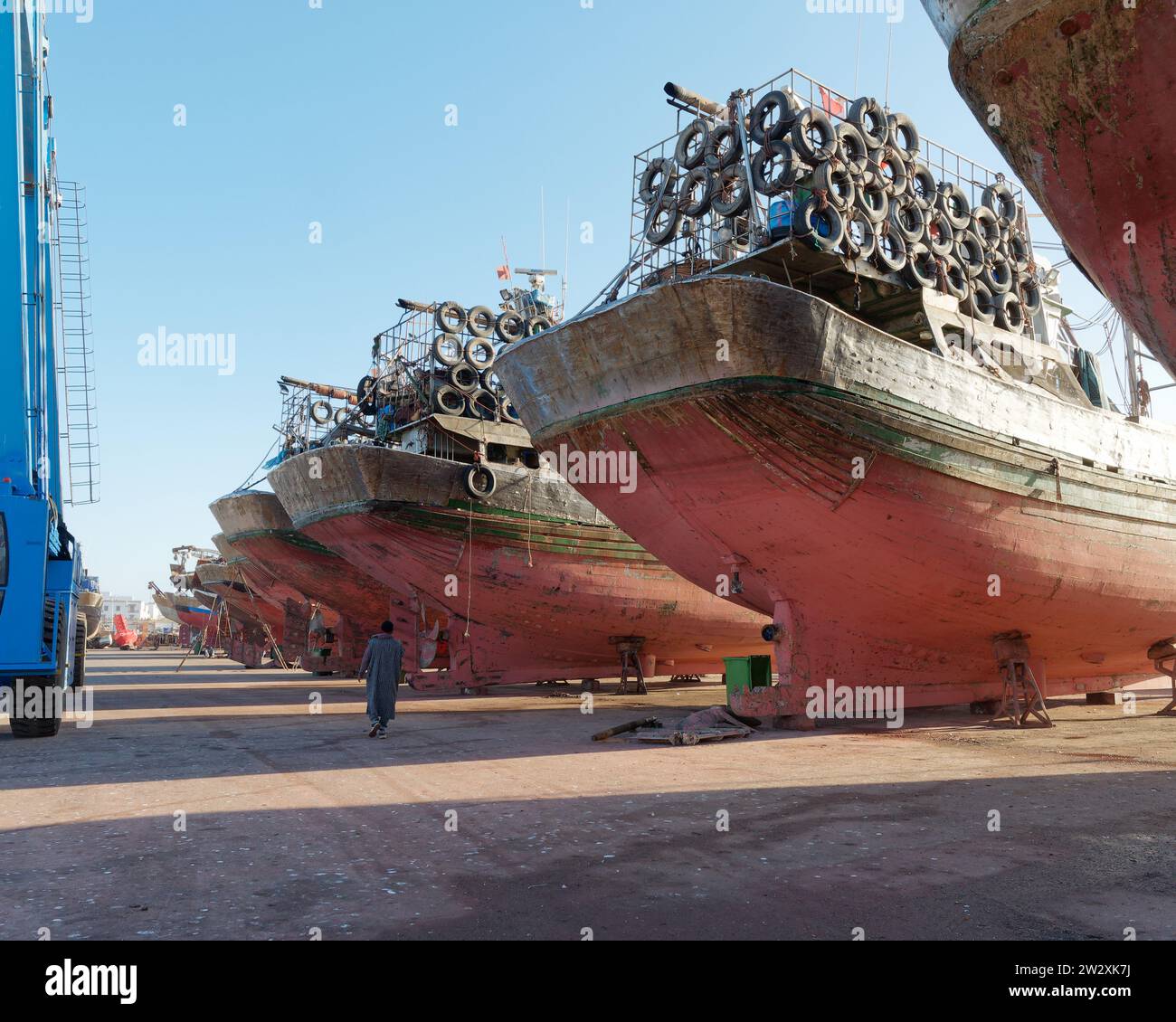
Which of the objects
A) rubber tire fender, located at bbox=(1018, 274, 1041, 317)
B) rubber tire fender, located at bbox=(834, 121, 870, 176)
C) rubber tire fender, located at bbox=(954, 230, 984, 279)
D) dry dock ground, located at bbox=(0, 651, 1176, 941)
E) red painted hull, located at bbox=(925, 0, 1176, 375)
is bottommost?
dry dock ground, located at bbox=(0, 651, 1176, 941)

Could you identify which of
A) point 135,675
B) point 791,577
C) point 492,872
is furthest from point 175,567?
Answer: point 492,872

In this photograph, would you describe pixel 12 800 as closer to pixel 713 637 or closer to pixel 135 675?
pixel 713 637

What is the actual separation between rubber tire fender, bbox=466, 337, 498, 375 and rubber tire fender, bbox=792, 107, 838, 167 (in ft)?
26.6

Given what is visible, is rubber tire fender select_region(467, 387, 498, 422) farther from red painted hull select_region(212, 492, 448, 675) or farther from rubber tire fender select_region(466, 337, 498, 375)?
red painted hull select_region(212, 492, 448, 675)

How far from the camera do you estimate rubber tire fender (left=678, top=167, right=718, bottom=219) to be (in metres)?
11.5

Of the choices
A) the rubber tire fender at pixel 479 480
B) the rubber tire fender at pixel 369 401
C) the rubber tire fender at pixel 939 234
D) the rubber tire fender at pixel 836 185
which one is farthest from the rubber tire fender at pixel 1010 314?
the rubber tire fender at pixel 369 401

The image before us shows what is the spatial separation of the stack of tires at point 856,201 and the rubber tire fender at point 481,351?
572 centimetres

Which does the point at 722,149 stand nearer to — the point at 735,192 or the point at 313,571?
the point at 735,192

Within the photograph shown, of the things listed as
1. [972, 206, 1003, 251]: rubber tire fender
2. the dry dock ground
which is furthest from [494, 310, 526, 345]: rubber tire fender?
the dry dock ground

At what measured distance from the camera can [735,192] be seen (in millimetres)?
11562

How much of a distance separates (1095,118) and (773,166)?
6726 mm

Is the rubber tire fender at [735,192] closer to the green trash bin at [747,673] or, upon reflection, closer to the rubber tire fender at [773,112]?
the rubber tire fender at [773,112]

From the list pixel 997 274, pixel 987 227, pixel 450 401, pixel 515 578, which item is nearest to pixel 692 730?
pixel 515 578
